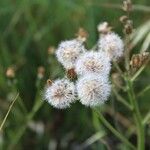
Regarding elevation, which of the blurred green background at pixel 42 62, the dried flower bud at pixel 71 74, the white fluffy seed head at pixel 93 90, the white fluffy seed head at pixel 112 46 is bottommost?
the blurred green background at pixel 42 62

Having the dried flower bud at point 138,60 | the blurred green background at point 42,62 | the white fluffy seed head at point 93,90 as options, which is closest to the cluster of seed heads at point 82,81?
the white fluffy seed head at point 93,90

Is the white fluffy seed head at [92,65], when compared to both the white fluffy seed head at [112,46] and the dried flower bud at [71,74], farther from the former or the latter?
the white fluffy seed head at [112,46]

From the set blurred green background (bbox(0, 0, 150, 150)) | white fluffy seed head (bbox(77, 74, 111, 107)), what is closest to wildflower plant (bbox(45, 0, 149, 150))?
Answer: white fluffy seed head (bbox(77, 74, 111, 107))

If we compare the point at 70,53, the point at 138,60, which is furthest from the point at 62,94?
the point at 138,60

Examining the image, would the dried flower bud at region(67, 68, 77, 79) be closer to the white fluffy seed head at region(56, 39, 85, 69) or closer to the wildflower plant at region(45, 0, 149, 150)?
the wildflower plant at region(45, 0, 149, 150)

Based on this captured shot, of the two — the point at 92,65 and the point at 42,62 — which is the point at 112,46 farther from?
the point at 42,62

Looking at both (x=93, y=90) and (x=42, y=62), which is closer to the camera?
(x=93, y=90)
